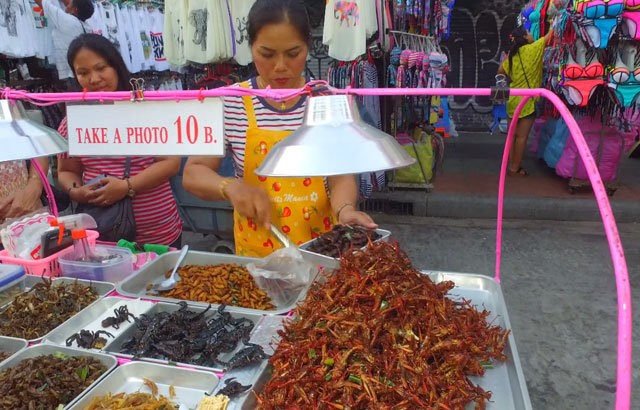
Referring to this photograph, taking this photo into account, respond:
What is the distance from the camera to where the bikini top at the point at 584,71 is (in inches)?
221

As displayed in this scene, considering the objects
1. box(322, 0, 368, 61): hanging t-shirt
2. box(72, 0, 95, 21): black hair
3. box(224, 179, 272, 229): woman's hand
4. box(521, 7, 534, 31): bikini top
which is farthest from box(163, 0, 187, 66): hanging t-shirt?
box(521, 7, 534, 31): bikini top

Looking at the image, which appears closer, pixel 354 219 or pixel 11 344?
pixel 11 344

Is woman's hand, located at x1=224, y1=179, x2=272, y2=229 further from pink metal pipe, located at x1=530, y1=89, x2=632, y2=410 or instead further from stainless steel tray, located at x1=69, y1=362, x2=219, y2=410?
pink metal pipe, located at x1=530, y1=89, x2=632, y2=410

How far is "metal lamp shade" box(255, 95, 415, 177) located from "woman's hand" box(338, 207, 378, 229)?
1022 mm

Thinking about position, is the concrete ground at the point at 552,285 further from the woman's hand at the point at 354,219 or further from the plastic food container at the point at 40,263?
the plastic food container at the point at 40,263

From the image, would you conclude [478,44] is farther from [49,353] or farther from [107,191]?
[49,353]

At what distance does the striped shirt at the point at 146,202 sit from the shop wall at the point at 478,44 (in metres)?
9.68

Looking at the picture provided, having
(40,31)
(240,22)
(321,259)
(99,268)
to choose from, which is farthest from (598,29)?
(40,31)

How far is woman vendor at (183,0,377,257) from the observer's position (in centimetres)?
229

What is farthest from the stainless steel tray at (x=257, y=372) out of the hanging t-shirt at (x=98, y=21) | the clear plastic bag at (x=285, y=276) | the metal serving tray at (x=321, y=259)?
the hanging t-shirt at (x=98, y=21)

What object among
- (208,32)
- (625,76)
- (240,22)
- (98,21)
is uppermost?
(98,21)

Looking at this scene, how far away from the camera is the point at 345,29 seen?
5621mm

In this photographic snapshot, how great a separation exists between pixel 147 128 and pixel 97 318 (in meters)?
1.01

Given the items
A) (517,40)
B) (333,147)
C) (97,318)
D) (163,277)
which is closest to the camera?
(333,147)
